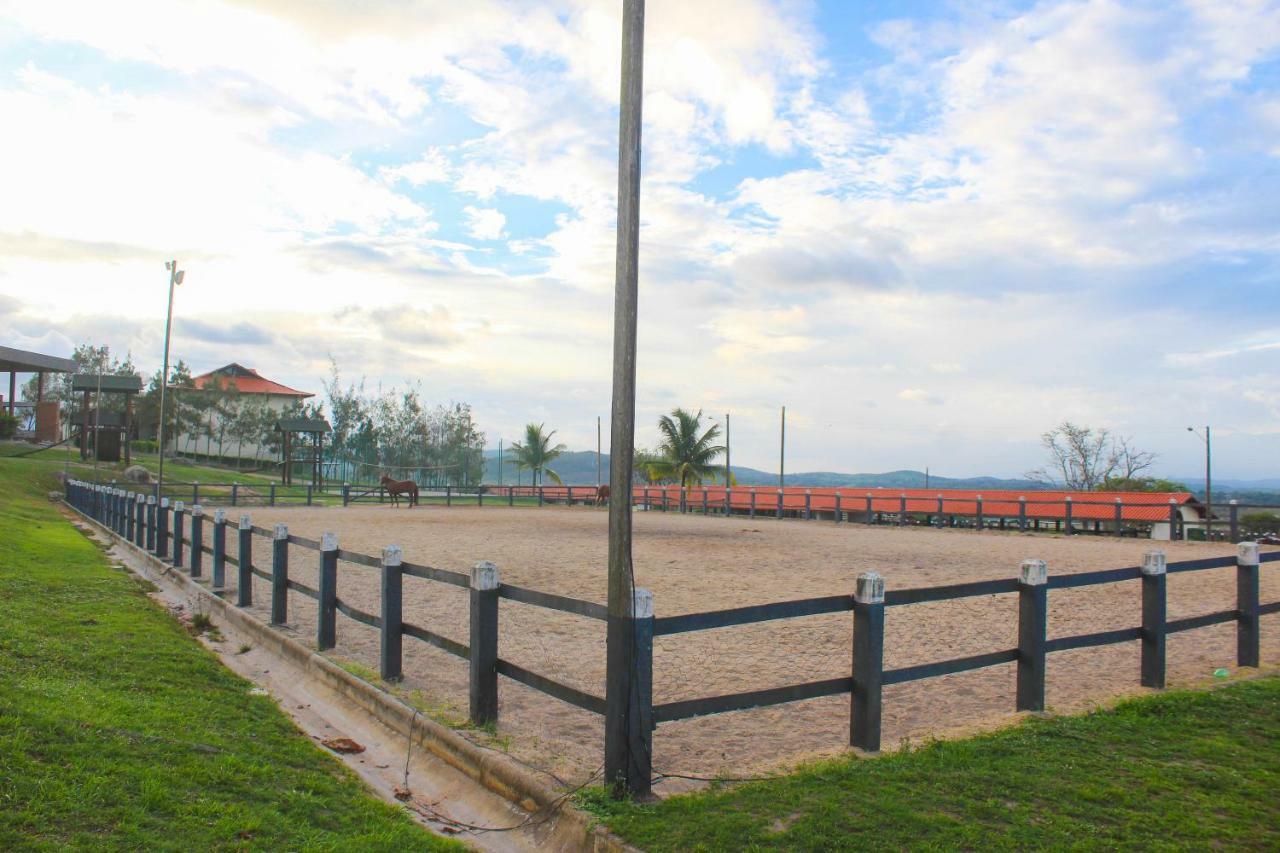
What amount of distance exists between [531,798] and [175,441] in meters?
69.2

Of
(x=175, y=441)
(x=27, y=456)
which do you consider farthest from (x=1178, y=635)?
(x=175, y=441)

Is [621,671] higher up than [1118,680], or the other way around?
[621,671]

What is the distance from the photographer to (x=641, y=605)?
473cm

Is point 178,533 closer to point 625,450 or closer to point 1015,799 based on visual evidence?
point 625,450

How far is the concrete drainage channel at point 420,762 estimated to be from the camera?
4766 millimetres

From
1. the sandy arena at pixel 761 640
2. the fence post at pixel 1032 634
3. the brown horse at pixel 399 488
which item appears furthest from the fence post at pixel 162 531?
the brown horse at pixel 399 488

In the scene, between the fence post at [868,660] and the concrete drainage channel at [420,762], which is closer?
the concrete drainage channel at [420,762]

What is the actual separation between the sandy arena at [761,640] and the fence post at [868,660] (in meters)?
0.28

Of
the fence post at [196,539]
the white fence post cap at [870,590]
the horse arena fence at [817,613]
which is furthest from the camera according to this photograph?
the fence post at [196,539]

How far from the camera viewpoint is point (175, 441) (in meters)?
66.1

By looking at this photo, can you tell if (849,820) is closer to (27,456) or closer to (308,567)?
(308,567)

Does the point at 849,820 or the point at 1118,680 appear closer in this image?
the point at 849,820

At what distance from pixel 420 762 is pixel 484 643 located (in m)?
0.83

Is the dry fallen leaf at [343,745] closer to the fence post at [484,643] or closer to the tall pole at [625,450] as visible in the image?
the fence post at [484,643]
